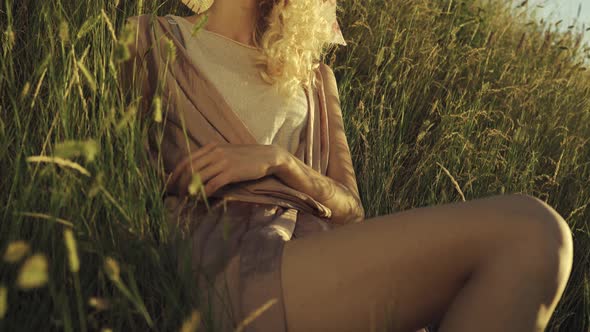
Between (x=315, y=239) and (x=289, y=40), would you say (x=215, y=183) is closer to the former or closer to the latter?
(x=315, y=239)

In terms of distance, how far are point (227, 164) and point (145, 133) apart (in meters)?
0.33

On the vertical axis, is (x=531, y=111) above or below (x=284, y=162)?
below

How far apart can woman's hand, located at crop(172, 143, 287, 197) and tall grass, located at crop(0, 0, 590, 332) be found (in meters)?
0.13

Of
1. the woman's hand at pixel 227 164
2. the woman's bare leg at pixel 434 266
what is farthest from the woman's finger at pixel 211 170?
the woman's bare leg at pixel 434 266

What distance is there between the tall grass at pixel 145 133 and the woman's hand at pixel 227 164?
0.13 metres

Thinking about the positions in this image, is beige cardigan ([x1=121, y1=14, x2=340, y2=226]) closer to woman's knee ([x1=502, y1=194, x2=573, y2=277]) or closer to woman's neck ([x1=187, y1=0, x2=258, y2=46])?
woman's neck ([x1=187, y1=0, x2=258, y2=46])

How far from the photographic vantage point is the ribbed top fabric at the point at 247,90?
89.3 inches

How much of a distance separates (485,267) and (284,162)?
0.61 m

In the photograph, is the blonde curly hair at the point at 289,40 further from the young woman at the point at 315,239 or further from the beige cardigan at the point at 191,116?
the beige cardigan at the point at 191,116

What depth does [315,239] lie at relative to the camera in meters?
1.56

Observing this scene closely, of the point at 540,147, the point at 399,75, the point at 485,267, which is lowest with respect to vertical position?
the point at 540,147

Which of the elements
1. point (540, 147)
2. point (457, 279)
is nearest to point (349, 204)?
point (457, 279)

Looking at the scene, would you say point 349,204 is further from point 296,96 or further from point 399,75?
point 399,75

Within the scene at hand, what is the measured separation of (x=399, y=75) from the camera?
347 cm
